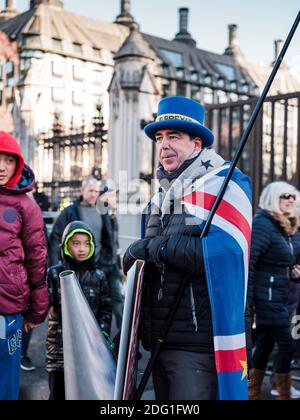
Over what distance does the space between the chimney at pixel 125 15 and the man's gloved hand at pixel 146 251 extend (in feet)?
Result: 121

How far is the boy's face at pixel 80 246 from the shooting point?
13.7ft

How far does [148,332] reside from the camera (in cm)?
263

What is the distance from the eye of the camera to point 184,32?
140 ft

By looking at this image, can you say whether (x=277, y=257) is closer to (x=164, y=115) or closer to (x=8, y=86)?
(x=164, y=115)

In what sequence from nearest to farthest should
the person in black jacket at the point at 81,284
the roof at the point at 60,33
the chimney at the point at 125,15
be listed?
the person in black jacket at the point at 81,284 < the roof at the point at 60,33 < the chimney at the point at 125,15

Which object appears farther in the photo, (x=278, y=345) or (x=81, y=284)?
(x=278, y=345)

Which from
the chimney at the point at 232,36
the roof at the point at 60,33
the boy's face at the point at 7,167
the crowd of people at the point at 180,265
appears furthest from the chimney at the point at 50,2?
the crowd of people at the point at 180,265

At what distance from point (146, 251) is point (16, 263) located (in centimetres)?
110

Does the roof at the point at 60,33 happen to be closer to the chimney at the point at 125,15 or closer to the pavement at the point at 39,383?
the chimney at the point at 125,15

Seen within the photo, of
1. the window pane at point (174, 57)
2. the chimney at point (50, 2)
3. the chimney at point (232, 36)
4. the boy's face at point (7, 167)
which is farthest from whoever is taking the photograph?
the chimney at point (232, 36)

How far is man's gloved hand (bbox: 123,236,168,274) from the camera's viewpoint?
2.52m

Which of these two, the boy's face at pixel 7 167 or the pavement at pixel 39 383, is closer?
the boy's face at pixel 7 167

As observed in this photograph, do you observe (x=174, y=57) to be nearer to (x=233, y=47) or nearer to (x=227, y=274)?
(x=233, y=47)

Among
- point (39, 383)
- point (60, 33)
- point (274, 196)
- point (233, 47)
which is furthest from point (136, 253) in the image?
point (233, 47)
